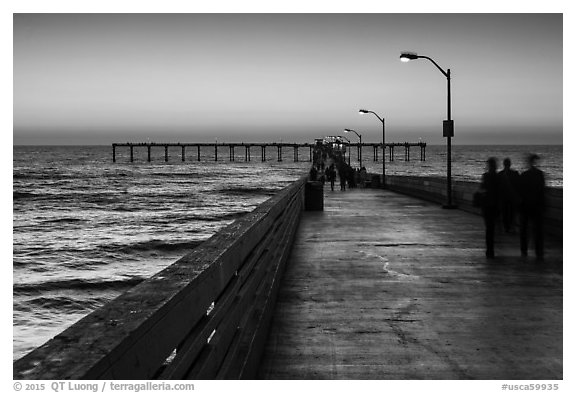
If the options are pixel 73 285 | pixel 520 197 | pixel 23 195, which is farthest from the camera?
pixel 23 195

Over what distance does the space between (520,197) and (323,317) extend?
6043mm

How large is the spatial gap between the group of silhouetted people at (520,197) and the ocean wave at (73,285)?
1433 centimetres

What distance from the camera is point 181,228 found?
42062mm

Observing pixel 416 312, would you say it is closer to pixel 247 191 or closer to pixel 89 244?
pixel 89 244

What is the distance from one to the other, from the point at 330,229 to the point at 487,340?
1060 centimetres

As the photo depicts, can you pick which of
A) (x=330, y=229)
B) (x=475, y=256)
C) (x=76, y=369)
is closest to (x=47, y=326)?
(x=330, y=229)

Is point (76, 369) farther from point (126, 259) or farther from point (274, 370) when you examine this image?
point (126, 259)

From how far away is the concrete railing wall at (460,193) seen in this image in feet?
47.8

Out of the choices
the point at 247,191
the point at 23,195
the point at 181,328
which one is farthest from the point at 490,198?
the point at 247,191

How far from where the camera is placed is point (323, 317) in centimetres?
762

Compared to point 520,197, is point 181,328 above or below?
below

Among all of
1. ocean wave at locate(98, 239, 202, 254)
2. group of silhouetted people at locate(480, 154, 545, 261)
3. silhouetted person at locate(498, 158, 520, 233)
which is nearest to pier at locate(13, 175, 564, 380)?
group of silhouetted people at locate(480, 154, 545, 261)

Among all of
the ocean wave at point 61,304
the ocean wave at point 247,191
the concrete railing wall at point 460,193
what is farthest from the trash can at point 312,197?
the ocean wave at point 247,191
